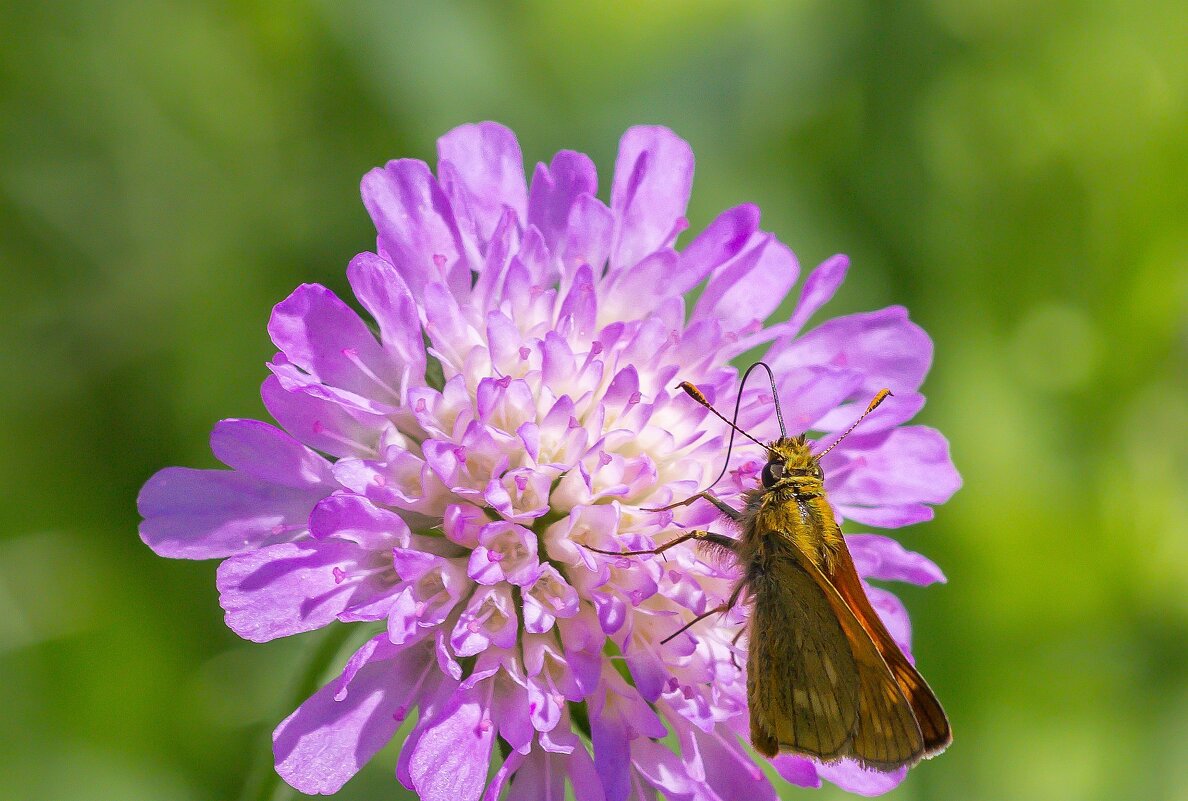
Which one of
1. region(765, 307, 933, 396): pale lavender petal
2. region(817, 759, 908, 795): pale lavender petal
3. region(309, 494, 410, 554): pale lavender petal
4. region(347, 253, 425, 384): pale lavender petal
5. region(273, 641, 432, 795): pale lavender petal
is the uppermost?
region(765, 307, 933, 396): pale lavender petal

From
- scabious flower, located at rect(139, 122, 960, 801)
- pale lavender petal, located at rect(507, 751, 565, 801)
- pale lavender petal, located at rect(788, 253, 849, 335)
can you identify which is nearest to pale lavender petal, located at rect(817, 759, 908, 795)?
scabious flower, located at rect(139, 122, 960, 801)

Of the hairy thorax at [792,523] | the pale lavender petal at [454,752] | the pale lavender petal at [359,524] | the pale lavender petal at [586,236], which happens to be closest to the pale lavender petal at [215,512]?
the pale lavender petal at [359,524]

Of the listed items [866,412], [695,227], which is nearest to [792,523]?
[866,412]

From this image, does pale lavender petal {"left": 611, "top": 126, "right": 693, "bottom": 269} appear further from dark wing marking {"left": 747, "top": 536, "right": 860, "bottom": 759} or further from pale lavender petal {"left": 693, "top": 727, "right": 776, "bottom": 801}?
pale lavender petal {"left": 693, "top": 727, "right": 776, "bottom": 801}

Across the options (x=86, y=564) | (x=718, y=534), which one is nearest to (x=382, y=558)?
(x=718, y=534)

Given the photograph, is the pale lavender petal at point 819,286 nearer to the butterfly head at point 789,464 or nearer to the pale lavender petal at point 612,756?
the butterfly head at point 789,464

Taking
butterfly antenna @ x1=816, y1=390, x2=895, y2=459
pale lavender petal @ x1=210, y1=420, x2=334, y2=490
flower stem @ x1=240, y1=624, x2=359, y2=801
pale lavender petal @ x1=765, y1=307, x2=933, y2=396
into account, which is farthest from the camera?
pale lavender petal @ x1=765, y1=307, x2=933, y2=396

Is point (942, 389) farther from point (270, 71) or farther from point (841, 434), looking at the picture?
point (270, 71)
